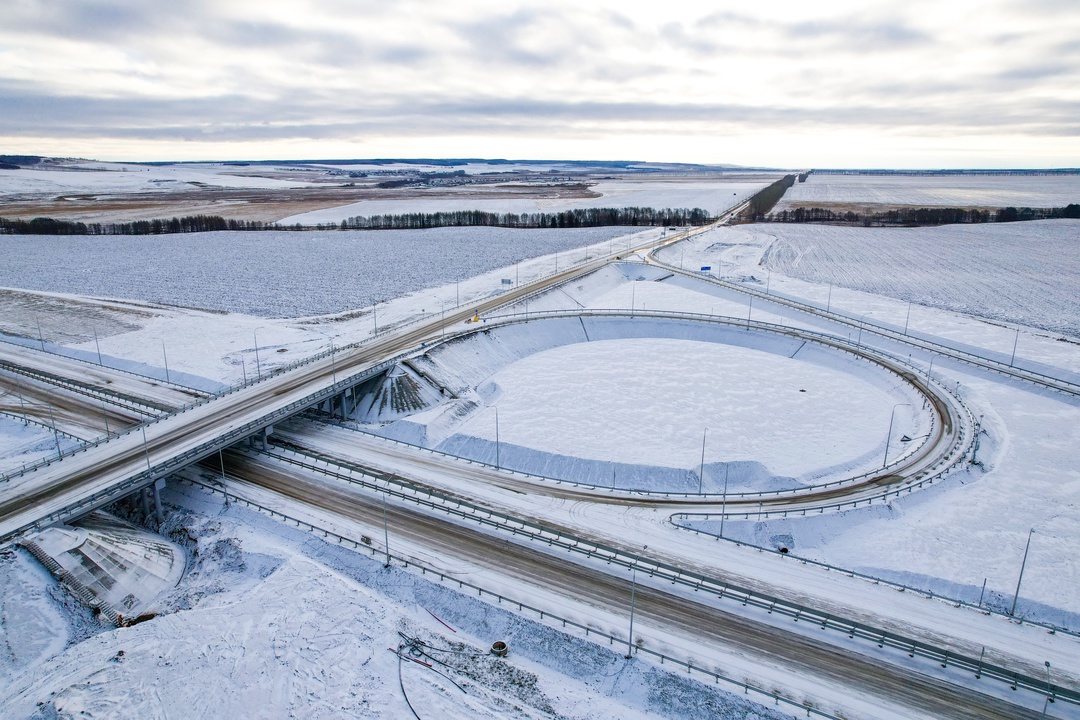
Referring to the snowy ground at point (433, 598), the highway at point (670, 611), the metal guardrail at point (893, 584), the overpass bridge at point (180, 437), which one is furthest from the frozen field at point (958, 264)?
the overpass bridge at point (180, 437)

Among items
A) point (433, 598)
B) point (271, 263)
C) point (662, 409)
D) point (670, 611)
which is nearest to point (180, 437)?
point (433, 598)

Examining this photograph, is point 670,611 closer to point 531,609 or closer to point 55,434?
point 531,609

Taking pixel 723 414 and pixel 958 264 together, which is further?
pixel 958 264

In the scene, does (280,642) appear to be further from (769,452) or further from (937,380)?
(937,380)

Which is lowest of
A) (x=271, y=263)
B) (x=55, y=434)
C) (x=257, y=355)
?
(x=55, y=434)

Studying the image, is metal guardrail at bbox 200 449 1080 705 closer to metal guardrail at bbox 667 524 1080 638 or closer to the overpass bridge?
metal guardrail at bbox 667 524 1080 638

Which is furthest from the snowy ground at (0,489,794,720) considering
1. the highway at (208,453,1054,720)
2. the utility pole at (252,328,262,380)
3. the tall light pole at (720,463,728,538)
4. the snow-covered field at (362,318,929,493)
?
the utility pole at (252,328,262,380)
